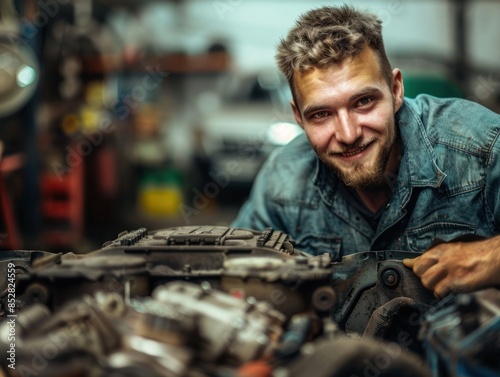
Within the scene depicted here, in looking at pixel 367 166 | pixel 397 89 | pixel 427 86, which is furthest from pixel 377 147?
pixel 427 86

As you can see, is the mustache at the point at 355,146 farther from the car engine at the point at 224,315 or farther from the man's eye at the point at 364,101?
the car engine at the point at 224,315

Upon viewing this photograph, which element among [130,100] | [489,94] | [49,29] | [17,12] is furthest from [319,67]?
[489,94]

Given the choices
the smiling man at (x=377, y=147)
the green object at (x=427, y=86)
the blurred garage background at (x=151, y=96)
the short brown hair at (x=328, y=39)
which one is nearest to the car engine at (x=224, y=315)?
the smiling man at (x=377, y=147)

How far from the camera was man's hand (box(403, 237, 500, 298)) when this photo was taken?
5.37 feet

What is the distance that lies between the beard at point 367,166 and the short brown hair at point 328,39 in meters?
0.23

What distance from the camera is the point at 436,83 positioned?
5.29 m

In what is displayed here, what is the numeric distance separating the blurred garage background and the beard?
75.9 inches

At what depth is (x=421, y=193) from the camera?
2.15 metres

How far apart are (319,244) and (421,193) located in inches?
18.2

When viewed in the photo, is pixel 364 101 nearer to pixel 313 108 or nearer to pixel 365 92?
pixel 365 92

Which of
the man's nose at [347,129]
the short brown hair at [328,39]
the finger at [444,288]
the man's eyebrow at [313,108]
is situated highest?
the short brown hair at [328,39]

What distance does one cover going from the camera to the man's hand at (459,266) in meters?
1.64

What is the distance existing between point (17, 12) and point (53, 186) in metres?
1.67

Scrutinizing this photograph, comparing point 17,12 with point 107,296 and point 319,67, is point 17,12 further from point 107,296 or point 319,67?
point 107,296
